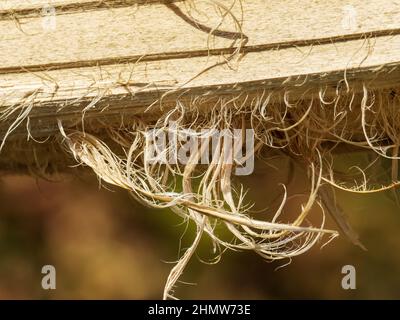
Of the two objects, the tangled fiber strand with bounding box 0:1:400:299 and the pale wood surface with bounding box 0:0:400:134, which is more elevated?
the pale wood surface with bounding box 0:0:400:134

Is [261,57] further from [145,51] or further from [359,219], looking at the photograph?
[359,219]

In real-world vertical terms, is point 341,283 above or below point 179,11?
below

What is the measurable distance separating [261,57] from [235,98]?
3 centimetres

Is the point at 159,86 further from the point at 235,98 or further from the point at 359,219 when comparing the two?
the point at 359,219

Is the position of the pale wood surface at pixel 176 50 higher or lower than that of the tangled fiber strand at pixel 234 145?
higher

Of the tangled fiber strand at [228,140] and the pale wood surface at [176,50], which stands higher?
the pale wood surface at [176,50]

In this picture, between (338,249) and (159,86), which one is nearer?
(159,86)

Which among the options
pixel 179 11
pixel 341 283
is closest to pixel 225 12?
pixel 179 11

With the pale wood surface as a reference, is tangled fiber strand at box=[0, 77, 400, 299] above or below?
below

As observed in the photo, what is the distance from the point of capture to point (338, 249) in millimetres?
948

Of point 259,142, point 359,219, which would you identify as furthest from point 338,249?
point 259,142

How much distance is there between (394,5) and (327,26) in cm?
5

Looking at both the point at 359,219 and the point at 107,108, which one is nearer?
the point at 107,108

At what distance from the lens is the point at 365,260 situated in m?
0.98
